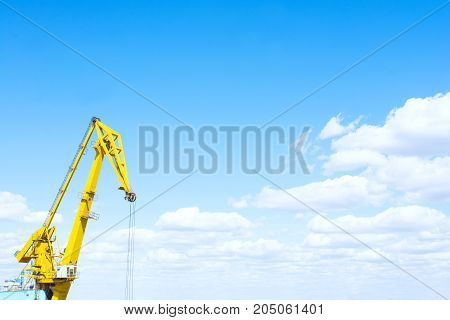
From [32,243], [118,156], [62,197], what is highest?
[118,156]

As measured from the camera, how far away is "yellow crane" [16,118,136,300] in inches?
1951

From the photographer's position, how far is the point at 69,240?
4975 cm

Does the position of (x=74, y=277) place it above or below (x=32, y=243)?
below

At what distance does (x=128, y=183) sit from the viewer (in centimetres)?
4784

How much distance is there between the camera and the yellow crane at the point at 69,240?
1951 inches

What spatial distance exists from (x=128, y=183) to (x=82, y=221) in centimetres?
626

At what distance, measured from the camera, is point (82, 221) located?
1962 inches
